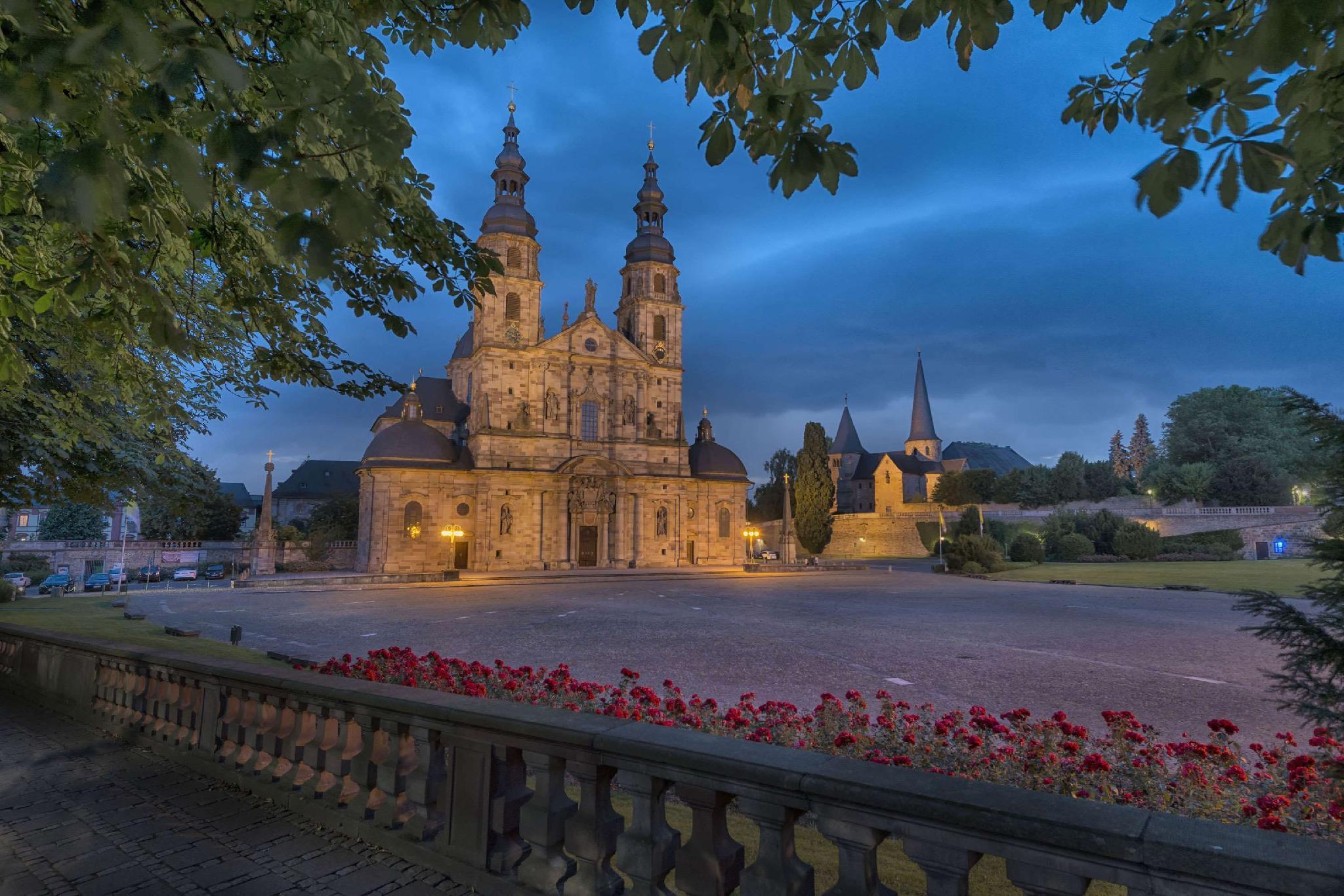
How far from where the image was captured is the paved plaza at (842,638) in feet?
33.4

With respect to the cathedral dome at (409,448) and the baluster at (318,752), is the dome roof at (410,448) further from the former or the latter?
the baluster at (318,752)

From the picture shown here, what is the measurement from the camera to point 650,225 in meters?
51.2

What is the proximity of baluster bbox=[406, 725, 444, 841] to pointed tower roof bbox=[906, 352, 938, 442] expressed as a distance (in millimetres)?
93897

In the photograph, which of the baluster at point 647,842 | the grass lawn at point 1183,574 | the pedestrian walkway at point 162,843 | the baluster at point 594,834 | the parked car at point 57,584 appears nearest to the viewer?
the baluster at point 647,842

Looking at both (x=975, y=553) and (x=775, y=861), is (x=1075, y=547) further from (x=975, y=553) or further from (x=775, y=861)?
(x=775, y=861)

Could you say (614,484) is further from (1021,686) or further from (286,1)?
(286,1)

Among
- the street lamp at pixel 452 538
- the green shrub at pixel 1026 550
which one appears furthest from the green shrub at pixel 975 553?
the street lamp at pixel 452 538

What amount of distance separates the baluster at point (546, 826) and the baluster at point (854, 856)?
131cm

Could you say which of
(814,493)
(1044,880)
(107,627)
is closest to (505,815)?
(1044,880)

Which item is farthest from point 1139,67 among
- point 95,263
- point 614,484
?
point 614,484

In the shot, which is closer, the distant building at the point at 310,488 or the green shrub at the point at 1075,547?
the green shrub at the point at 1075,547

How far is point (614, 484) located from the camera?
4597 centimetres

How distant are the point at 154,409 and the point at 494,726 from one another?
13.0 feet

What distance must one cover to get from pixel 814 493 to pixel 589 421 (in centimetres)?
2311
